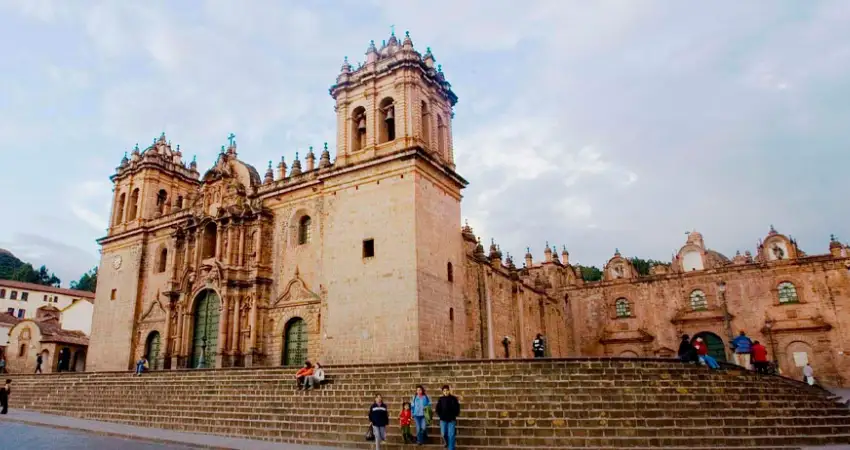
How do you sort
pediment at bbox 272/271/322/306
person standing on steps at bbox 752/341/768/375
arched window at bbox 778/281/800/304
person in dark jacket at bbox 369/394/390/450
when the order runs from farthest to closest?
arched window at bbox 778/281/800/304 < pediment at bbox 272/271/322/306 < person standing on steps at bbox 752/341/768/375 < person in dark jacket at bbox 369/394/390/450

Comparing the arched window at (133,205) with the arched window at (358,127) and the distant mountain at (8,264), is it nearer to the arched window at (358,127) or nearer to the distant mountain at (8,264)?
the arched window at (358,127)

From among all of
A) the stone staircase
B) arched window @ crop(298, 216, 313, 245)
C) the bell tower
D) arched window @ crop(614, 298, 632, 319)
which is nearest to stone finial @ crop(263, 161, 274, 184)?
arched window @ crop(298, 216, 313, 245)

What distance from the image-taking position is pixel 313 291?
21797 mm

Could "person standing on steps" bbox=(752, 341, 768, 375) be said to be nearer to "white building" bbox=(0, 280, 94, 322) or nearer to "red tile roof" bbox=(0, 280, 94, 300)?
"white building" bbox=(0, 280, 94, 322)

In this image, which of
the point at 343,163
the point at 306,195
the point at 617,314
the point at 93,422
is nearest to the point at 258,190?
the point at 306,195

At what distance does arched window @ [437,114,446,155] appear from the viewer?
2345 centimetres

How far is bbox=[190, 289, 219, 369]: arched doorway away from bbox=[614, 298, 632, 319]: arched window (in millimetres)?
24309

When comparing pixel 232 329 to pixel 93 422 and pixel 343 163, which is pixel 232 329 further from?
pixel 343 163

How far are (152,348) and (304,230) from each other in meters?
10.4

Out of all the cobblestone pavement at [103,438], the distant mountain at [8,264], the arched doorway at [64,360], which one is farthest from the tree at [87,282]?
the cobblestone pavement at [103,438]

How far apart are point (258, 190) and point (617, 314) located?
23.5 metres

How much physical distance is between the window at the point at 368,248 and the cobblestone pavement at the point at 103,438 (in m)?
8.48

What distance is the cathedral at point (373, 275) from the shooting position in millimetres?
20047

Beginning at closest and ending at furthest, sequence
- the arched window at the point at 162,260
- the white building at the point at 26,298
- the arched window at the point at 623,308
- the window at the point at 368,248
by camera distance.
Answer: the window at the point at 368,248 < the arched window at the point at 162,260 < the arched window at the point at 623,308 < the white building at the point at 26,298
